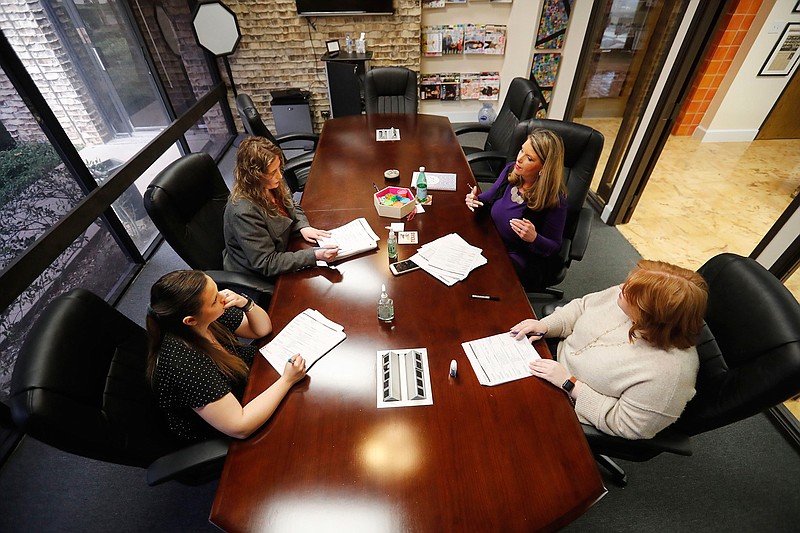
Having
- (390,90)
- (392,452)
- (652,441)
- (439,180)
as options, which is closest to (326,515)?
(392,452)

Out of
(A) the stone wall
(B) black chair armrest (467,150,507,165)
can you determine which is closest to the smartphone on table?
(B) black chair armrest (467,150,507,165)

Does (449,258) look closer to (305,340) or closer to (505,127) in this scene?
(305,340)

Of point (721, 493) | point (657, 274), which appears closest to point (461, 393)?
point (657, 274)

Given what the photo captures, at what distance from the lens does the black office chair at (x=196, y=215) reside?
5.51 ft

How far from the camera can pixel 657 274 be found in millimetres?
1143

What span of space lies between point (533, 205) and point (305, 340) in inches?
52.3

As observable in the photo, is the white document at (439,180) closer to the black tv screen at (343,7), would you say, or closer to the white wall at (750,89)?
the black tv screen at (343,7)

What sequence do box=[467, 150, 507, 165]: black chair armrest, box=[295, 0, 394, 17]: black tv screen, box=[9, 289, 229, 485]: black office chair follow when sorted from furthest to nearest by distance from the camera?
box=[295, 0, 394, 17]: black tv screen → box=[467, 150, 507, 165]: black chair armrest → box=[9, 289, 229, 485]: black office chair

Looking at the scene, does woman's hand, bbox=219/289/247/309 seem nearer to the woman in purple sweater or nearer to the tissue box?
the tissue box

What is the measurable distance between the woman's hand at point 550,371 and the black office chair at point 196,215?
122 cm

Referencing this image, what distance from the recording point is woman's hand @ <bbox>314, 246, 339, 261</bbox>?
5.62ft

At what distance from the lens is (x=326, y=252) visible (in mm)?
1713

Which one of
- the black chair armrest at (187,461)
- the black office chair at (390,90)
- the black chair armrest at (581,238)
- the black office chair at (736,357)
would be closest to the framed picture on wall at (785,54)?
the black office chair at (390,90)

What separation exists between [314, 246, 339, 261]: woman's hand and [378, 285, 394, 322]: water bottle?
39cm
